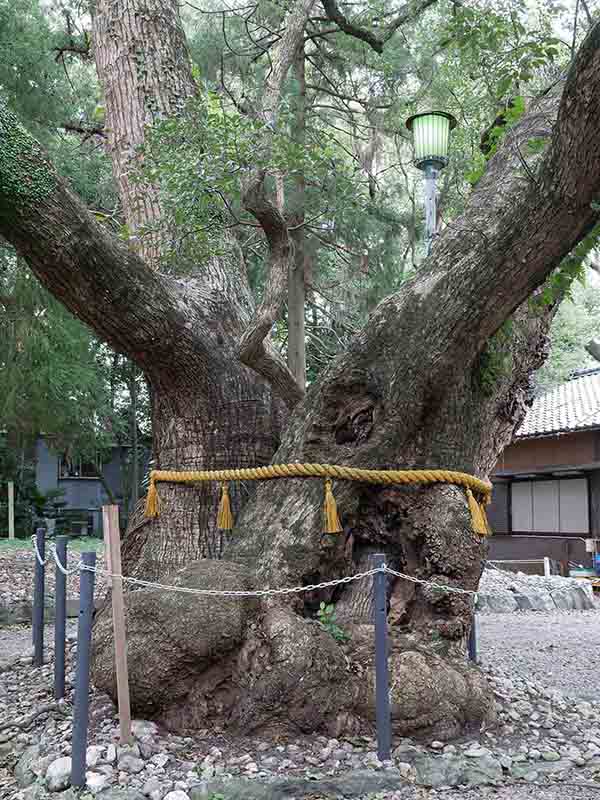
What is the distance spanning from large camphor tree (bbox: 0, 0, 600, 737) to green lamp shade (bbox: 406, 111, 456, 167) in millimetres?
894

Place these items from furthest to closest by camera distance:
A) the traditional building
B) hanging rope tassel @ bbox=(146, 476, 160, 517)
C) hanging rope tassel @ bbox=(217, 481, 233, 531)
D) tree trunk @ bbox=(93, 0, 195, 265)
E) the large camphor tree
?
the traditional building, tree trunk @ bbox=(93, 0, 195, 265), hanging rope tassel @ bbox=(146, 476, 160, 517), hanging rope tassel @ bbox=(217, 481, 233, 531), the large camphor tree

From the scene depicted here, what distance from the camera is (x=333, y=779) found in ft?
10.5

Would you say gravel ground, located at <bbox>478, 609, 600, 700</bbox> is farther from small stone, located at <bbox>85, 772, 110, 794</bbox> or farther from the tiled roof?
the tiled roof

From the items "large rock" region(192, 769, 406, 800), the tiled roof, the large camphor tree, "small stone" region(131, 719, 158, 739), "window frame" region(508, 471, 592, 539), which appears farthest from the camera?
"window frame" region(508, 471, 592, 539)

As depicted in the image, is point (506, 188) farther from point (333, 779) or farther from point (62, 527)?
point (62, 527)

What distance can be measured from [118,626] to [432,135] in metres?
4.39

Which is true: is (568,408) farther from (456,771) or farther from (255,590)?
(456,771)

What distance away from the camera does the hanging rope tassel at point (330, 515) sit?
407 centimetres

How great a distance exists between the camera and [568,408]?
14961 mm

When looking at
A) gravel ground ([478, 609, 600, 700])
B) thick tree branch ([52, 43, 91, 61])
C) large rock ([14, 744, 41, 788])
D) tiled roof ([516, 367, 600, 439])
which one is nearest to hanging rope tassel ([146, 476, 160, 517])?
large rock ([14, 744, 41, 788])

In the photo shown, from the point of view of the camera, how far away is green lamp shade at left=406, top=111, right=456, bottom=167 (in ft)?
19.2

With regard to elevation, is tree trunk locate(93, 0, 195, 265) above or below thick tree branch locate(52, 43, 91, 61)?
below

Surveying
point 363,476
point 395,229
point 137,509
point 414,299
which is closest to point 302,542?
point 363,476

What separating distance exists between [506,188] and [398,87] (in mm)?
5429
